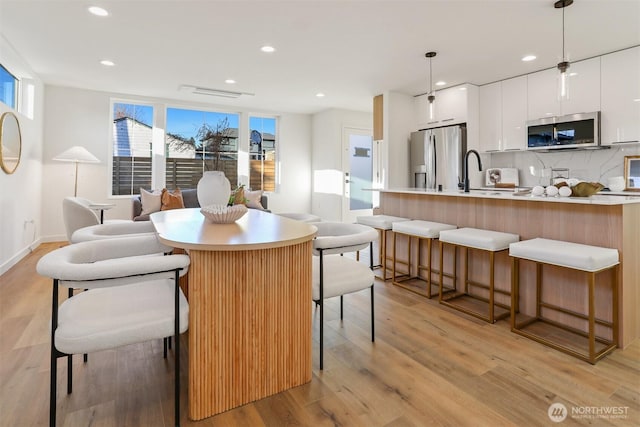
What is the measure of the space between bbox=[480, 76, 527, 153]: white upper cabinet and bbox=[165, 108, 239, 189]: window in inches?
181

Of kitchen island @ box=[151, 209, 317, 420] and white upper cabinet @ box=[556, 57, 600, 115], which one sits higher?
white upper cabinet @ box=[556, 57, 600, 115]

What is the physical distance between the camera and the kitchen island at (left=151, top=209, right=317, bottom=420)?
142cm

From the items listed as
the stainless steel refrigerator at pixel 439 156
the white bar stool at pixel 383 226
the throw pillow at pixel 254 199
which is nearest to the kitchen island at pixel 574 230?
the white bar stool at pixel 383 226

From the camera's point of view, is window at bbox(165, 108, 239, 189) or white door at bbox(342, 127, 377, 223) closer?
window at bbox(165, 108, 239, 189)

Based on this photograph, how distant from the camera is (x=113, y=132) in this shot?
5949 millimetres

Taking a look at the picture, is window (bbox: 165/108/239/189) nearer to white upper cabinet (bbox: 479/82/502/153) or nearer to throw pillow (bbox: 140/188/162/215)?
throw pillow (bbox: 140/188/162/215)

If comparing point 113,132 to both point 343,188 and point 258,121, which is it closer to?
point 258,121

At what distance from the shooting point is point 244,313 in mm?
1518

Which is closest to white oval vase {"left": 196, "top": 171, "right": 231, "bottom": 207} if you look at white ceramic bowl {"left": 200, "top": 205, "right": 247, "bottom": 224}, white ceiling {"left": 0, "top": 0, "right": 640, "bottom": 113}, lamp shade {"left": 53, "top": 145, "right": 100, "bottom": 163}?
white ceramic bowl {"left": 200, "top": 205, "right": 247, "bottom": 224}

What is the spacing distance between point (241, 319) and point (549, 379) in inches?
63.9

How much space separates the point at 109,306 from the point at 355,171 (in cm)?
633

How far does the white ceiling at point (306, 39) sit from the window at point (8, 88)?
319 millimetres

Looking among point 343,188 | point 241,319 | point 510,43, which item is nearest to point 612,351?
point 241,319

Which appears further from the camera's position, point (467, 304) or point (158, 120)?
point (158, 120)
